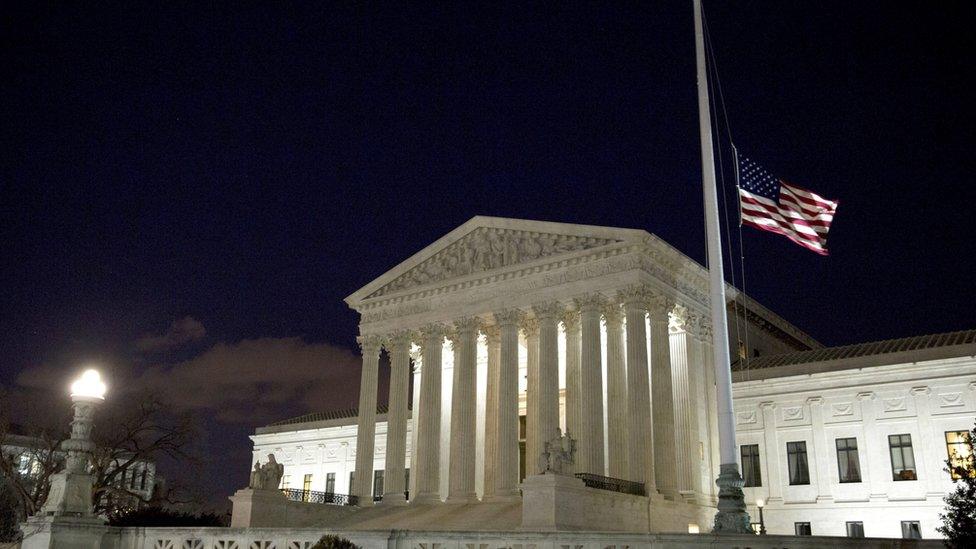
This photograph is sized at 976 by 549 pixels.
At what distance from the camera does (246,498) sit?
117ft

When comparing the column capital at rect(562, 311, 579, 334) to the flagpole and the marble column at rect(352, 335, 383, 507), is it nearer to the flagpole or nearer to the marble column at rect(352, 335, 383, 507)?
the marble column at rect(352, 335, 383, 507)

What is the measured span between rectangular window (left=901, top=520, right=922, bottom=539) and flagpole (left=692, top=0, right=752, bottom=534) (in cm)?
2157

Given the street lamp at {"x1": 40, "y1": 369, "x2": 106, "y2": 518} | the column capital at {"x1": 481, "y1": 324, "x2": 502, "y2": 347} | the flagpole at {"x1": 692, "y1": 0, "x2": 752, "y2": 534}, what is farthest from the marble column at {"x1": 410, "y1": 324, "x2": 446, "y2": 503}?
the street lamp at {"x1": 40, "y1": 369, "x2": 106, "y2": 518}

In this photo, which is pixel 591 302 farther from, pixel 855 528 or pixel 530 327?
pixel 855 528

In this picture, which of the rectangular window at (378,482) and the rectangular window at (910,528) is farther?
the rectangular window at (378,482)

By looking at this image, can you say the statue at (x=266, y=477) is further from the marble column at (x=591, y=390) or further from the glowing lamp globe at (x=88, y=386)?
the glowing lamp globe at (x=88, y=386)

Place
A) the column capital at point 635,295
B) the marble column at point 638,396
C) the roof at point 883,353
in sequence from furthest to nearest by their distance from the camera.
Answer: the roof at point 883,353 < the column capital at point 635,295 < the marble column at point 638,396

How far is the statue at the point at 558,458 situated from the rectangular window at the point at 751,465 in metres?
15.3

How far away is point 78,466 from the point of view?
18672mm

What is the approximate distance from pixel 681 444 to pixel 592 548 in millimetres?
25074

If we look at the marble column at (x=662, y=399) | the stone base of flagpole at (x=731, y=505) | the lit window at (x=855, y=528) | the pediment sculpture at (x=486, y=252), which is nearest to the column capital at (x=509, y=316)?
the pediment sculpture at (x=486, y=252)

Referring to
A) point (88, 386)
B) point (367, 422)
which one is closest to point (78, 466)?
point (88, 386)

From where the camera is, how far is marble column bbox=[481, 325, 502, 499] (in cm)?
4238

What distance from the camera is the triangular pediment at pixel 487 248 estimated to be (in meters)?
40.9
